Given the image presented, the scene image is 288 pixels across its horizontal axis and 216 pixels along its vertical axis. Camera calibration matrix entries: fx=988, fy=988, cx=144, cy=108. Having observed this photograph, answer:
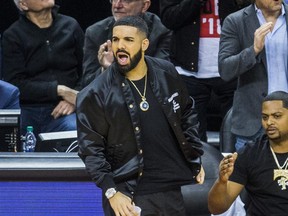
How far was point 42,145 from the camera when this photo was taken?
6.85m

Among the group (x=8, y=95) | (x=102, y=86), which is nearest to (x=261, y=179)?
(x=102, y=86)

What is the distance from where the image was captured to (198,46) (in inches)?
286

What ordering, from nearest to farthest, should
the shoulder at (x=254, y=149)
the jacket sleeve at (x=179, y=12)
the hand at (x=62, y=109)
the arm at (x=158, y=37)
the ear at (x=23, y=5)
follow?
the shoulder at (x=254, y=149), the jacket sleeve at (x=179, y=12), the arm at (x=158, y=37), the hand at (x=62, y=109), the ear at (x=23, y=5)

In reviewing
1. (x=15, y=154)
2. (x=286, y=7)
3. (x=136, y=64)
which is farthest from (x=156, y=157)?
(x=286, y=7)

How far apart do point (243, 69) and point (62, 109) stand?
5.92 ft

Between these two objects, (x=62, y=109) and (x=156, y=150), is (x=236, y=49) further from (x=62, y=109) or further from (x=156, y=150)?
(x=62, y=109)

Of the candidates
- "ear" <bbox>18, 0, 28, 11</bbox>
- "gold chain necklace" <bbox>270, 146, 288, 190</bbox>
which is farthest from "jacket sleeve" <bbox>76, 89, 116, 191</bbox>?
"ear" <bbox>18, 0, 28, 11</bbox>

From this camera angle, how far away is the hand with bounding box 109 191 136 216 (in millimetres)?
5052

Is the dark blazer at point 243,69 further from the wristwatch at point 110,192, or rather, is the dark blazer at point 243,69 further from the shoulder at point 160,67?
the wristwatch at point 110,192

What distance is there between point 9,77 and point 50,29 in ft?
1.68

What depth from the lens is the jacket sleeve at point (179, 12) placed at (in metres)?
7.12

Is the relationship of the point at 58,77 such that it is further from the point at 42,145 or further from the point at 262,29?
the point at 262,29

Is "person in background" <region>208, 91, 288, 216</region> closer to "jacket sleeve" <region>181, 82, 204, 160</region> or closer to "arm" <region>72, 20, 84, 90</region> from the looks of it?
"jacket sleeve" <region>181, 82, 204, 160</region>

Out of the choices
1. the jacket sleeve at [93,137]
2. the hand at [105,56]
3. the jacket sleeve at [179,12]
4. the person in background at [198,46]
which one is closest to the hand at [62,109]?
the hand at [105,56]
